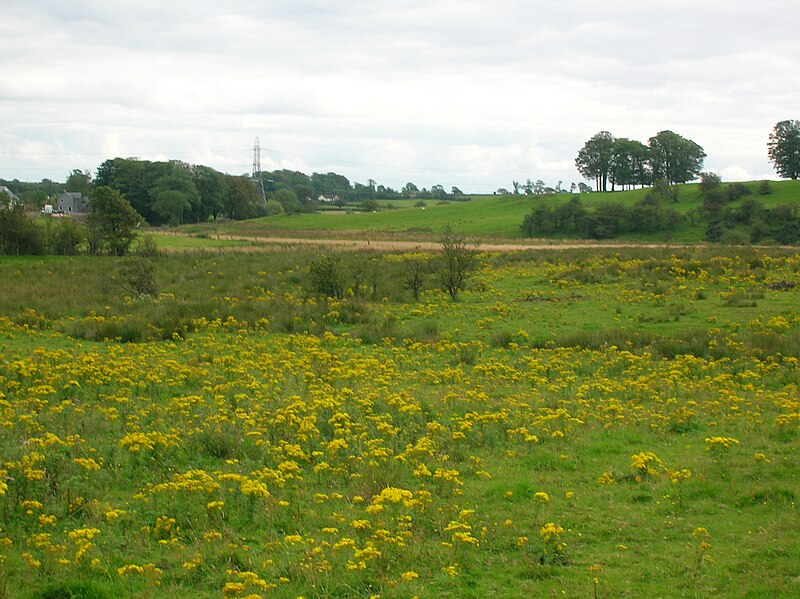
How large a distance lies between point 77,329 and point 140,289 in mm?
10076

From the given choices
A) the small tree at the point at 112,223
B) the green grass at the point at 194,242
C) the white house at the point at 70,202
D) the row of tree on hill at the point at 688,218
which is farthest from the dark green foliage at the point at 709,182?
the white house at the point at 70,202

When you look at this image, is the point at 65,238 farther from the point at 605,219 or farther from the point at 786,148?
the point at 786,148

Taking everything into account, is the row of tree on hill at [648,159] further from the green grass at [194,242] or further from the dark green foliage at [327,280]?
the dark green foliage at [327,280]

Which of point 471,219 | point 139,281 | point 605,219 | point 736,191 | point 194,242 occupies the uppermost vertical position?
point 736,191

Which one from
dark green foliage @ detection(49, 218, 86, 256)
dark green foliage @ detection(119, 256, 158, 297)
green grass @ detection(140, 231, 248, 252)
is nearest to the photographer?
dark green foliage @ detection(119, 256, 158, 297)

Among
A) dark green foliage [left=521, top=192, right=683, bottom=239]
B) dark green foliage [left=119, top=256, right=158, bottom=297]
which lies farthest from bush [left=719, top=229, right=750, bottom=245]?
dark green foliage [left=119, top=256, right=158, bottom=297]

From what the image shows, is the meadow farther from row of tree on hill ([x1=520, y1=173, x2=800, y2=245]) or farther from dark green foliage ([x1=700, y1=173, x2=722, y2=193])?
dark green foliage ([x1=700, y1=173, x2=722, y2=193])

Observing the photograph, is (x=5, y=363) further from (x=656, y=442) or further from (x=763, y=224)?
(x=763, y=224)

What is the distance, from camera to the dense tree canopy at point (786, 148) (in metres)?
118

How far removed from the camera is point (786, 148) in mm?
118938

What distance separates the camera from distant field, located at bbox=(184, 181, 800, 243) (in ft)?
308

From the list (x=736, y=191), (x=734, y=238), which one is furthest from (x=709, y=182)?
(x=734, y=238)

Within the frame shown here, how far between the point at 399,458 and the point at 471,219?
108m

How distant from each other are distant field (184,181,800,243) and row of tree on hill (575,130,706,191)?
15.0 m
